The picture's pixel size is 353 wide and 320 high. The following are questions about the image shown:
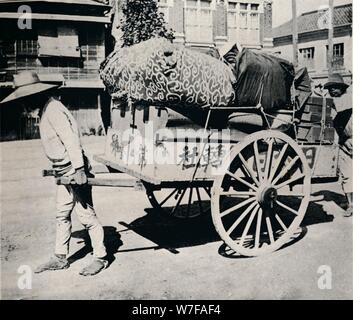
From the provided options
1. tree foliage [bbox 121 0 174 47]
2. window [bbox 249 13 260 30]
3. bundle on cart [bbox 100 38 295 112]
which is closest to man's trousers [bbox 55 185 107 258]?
bundle on cart [bbox 100 38 295 112]

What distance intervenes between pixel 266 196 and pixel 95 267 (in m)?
2.06

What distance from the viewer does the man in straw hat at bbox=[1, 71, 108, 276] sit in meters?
4.21

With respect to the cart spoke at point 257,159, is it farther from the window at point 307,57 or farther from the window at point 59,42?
the window at point 307,57

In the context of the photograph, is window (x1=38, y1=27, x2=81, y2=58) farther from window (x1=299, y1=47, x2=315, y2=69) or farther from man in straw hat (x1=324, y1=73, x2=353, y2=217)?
window (x1=299, y1=47, x2=315, y2=69)

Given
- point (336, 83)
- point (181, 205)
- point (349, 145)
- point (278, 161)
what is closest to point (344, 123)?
point (349, 145)

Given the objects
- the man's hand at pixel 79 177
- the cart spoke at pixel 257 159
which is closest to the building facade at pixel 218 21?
the cart spoke at pixel 257 159

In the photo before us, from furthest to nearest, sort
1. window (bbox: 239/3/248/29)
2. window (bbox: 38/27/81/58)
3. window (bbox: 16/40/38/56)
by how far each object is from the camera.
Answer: window (bbox: 239/3/248/29) → window (bbox: 38/27/81/58) → window (bbox: 16/40/38/56)

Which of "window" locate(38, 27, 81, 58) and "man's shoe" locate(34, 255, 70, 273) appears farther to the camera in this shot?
"window" locate(38, 27, 81, 58)

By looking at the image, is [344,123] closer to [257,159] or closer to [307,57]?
[257,159]

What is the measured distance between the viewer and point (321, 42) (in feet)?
103

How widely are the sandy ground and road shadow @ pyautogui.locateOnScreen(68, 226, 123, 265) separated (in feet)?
0.04

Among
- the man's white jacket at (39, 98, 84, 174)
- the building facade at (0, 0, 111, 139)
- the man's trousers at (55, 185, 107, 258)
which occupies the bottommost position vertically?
the man's trousers at (55, 185, 107, 258)

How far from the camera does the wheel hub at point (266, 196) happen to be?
472 centimetres
